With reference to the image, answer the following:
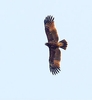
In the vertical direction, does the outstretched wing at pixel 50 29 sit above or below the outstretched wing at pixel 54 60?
above

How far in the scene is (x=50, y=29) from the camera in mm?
18109

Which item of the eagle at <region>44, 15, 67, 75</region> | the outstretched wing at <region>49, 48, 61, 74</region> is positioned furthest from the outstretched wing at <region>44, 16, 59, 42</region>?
the outstretched wing at <region>49, 48, 61, 74</region>

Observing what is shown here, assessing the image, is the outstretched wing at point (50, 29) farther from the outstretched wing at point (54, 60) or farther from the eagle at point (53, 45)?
the outstretched wing at point (54, 60)

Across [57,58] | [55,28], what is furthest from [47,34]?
[57,58]

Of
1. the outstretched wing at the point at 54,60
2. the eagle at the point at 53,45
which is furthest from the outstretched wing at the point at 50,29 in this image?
the outstretched wing at the point at 54,60

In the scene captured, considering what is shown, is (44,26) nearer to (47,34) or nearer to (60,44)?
(47,34)

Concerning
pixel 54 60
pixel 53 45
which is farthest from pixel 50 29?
pixel 54 60

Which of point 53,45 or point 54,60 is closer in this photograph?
point 53,45

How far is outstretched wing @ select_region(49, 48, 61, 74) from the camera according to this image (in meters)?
17.9

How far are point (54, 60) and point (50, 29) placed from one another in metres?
2.63

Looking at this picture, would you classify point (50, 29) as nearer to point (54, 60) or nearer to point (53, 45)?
point (53, 45)

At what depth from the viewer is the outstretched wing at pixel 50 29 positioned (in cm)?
1770

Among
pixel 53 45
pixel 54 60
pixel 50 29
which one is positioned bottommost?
pixel 54 60

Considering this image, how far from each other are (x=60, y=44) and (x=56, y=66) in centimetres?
216
